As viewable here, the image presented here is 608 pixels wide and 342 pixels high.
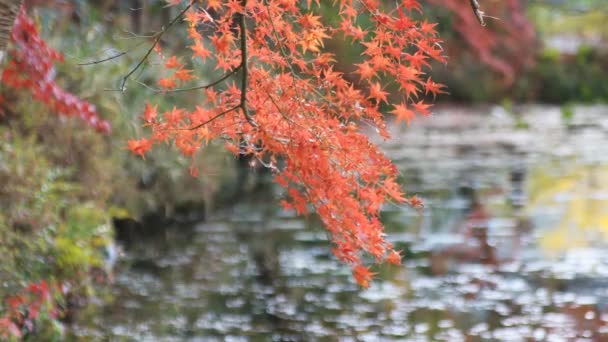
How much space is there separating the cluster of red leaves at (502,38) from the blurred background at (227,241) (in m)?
6.66

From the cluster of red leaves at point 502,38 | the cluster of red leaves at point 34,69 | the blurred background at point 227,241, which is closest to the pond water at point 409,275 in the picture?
the blurred background at point 227,241

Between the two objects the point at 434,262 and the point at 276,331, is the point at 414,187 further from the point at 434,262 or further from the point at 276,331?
the point at 276,331

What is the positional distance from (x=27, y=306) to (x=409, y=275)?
2.96m

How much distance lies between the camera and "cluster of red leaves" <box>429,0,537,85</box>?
18.8m

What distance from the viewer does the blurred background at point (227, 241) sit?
5.37m

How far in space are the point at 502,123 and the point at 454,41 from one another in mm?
2397

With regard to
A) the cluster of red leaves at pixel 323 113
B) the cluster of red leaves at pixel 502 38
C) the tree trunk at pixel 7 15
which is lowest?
the cluster of red leaves at pixel 323 113

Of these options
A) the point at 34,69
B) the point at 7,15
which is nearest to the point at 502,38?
the point at 34,69

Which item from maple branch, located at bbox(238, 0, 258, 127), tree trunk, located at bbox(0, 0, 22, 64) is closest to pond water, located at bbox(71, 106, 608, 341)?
maple branch, located at bbox(238, 0, 258, 127)

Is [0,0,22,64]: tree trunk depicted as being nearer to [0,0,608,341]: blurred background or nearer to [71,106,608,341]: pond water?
[0,0,608,341]: blurred background

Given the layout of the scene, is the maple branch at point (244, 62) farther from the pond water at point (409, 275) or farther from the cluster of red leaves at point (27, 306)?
the pond water at point (409, 275)

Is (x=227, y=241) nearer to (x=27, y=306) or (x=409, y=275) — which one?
(x=409, y=275)

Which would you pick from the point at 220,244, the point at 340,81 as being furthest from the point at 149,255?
the point at 340,81

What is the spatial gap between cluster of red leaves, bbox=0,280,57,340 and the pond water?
71 centimetres
